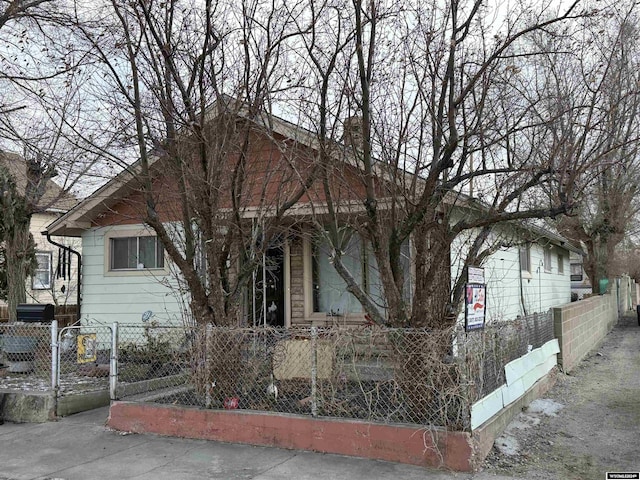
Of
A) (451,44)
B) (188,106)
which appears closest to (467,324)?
(451,44)

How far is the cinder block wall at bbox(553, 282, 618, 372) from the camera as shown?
9.95 meters

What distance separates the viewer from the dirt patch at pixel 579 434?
5254 mm

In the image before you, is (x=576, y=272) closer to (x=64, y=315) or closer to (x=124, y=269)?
(x=64, y=315)

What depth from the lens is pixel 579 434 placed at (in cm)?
648

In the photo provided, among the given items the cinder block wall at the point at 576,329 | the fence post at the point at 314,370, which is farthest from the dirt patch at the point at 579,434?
the fence post at the point at 314,370

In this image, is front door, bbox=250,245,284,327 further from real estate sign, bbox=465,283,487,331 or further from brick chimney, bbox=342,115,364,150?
real estate sign, bbox=465,283,487,331

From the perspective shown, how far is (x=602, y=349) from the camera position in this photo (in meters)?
14.7

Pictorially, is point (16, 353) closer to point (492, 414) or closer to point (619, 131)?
point (492, 414)

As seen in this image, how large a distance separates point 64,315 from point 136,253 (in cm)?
362

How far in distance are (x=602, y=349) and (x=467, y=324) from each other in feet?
36.5

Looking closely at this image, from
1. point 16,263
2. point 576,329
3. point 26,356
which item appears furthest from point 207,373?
point 576,329

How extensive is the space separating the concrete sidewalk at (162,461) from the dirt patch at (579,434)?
702 mm

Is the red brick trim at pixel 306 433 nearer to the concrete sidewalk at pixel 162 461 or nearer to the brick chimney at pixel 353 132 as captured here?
the concrete sidewalk at pixel 162 461

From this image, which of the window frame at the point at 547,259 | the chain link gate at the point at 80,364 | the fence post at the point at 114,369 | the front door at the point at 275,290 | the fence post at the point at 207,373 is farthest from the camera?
the window frame at the point at 547,259
